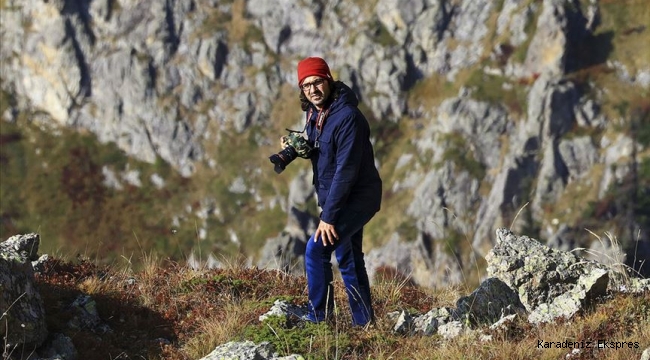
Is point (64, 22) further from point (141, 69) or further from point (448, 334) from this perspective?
point (448, 334)

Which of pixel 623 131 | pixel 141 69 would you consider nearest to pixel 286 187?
pixel 141 69

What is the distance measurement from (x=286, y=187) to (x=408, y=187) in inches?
1057

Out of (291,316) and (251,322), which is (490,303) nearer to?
(291,316)

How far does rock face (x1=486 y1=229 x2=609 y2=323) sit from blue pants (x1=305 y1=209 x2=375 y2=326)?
2.02m

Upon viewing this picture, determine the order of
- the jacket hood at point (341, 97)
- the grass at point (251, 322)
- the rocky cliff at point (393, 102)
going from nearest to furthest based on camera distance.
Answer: the grass at point (251, 322)
the jacket hood at point (341, 97)
the rocky cliff at point (393, 102)

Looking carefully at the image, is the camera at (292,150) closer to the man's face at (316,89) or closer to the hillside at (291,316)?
the man's face at (316,89)

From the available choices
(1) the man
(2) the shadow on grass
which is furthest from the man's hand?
(2) the shadow on grass

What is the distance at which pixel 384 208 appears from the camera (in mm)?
127000

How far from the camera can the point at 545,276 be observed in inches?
323

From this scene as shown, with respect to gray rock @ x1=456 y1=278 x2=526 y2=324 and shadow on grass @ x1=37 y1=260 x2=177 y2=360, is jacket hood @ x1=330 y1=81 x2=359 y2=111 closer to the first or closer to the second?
gray rock @ x1=456 y1=278 x2=526 y2=324

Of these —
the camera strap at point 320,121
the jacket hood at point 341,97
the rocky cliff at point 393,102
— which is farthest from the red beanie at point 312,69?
the rocky cliff at point 393,102

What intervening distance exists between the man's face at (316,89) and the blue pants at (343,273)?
1381 millimetres

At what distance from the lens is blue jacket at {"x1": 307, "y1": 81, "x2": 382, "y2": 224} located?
7.24 meters

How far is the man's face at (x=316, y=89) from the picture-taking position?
7.41 metres
